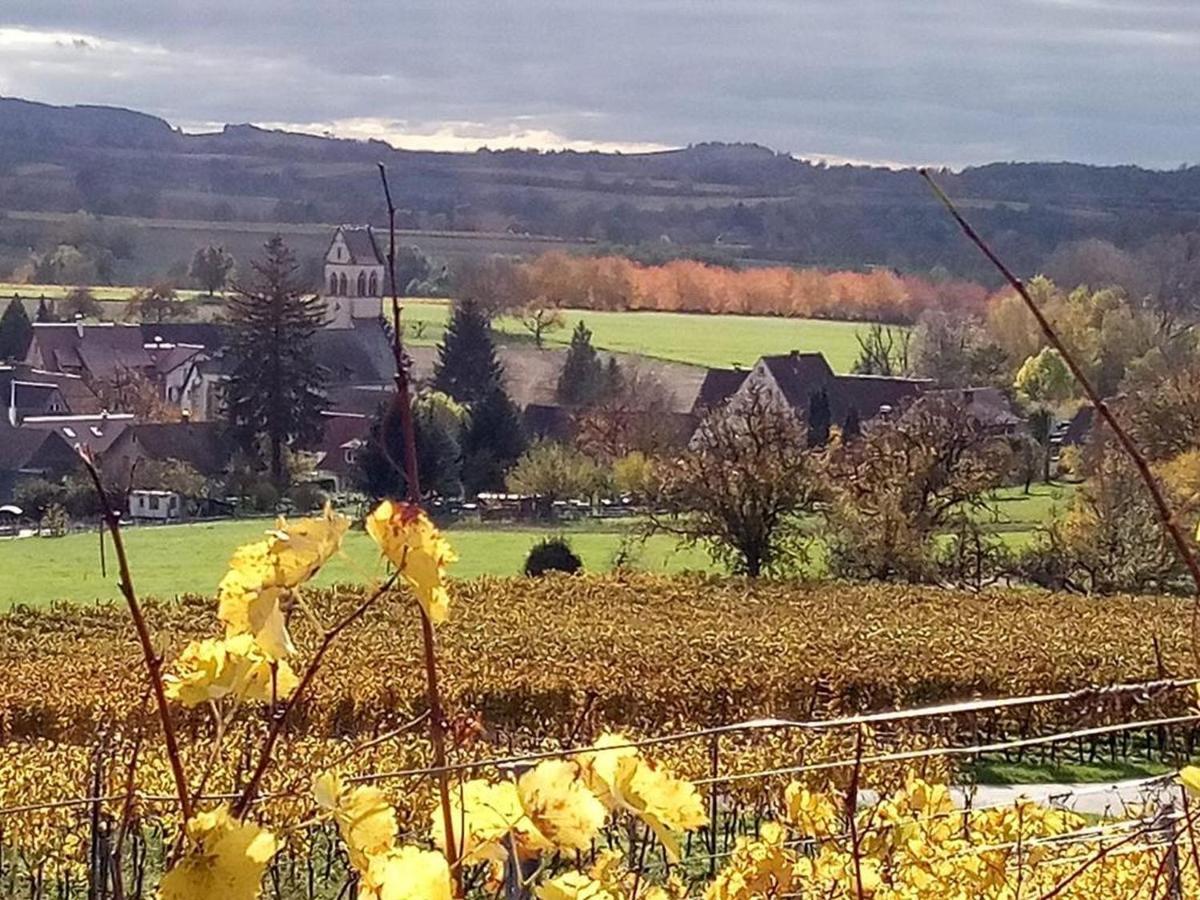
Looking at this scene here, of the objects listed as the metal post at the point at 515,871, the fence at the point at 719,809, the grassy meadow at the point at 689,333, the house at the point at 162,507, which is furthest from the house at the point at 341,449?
the metal post at the point at 515,871

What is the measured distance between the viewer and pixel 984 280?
1719 inches

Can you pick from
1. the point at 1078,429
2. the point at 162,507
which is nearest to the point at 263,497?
the point at 162,507

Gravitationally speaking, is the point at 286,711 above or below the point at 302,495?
above

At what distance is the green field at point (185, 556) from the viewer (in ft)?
72.3

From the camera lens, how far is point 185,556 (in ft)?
80.4

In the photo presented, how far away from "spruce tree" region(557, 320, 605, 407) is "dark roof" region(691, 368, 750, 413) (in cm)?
275

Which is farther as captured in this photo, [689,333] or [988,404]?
[689,333]

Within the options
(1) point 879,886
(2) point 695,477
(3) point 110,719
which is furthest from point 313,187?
(1) point 879,886

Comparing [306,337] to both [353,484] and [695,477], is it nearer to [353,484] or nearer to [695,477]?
[353,484]

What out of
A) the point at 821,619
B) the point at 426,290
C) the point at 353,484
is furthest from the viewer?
the point at 426,290

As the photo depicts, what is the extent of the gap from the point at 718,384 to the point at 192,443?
1299 centimetres

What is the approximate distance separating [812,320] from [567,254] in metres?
11.1

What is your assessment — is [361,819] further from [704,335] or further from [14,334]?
[14,334]

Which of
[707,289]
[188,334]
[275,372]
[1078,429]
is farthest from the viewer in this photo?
[707,289]
